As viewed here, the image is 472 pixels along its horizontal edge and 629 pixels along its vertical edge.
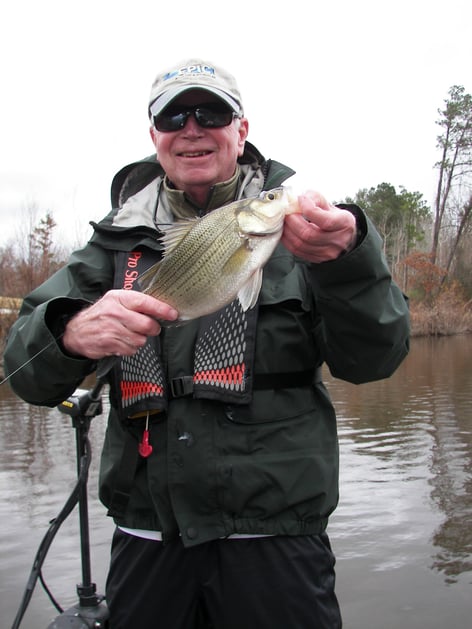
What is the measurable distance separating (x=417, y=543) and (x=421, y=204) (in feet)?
193

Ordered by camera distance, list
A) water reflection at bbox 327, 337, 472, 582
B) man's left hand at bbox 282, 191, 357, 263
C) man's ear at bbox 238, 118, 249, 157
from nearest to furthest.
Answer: man's left hand at bbox 282, 191, 357, 263 < man's ear at bbox 238, 118, 249, 157 < water reflection at bbox 327, 337, 472, 582

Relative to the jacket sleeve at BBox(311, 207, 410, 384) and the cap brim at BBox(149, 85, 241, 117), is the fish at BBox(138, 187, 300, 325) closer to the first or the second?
the jacket sleeve at BBox(311, 207, 410, 384)

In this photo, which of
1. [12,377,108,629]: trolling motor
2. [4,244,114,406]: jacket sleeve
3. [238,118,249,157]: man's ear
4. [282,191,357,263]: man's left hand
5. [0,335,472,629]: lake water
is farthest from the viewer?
[0,335,472,629]: lake water

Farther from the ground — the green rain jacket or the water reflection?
the green rain jacket

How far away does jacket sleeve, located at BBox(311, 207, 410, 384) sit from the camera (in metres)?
2.33

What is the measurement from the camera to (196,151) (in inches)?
113

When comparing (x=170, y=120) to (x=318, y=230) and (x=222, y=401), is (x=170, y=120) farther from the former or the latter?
(x=222, y=401)

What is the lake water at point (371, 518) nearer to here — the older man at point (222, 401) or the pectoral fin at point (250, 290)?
the older man at point (222, 401)

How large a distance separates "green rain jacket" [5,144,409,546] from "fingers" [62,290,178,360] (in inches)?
8.1

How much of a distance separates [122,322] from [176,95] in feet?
3.91

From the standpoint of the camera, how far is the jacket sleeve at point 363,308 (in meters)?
2.33

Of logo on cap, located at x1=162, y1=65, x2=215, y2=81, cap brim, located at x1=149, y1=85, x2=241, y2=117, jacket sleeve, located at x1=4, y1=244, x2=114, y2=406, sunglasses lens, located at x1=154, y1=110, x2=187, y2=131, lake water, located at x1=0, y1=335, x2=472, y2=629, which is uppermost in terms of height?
logo on cap, located at x1=162, y1=65, x2=215, y2=81

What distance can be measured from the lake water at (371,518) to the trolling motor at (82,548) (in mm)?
1222

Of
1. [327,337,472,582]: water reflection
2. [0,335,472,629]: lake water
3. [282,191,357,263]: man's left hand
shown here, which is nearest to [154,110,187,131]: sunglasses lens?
[282,191,357,263]: man's left hand
